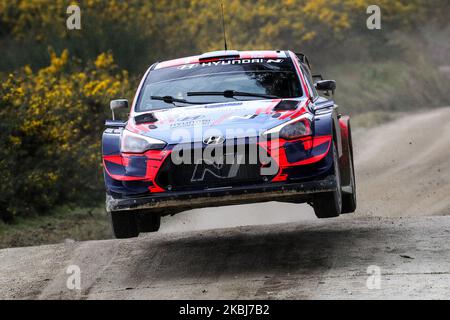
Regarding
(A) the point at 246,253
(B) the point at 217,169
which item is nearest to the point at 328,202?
(B) the point at 217,169

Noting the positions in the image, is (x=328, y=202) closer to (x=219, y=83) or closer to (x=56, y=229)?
(x=219, y=83)

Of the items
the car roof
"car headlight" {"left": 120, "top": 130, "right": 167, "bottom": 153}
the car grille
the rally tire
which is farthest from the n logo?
the car roof

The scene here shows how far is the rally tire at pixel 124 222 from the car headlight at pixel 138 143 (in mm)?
556

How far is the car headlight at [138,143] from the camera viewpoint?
8484mm

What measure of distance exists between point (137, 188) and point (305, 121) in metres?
1.44

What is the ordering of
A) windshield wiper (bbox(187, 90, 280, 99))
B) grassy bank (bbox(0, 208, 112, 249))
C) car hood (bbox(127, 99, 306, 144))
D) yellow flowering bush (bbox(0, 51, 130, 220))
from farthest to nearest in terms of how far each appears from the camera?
Answer: yellow flowering bush (bbox(0, 51, 130, 220)) < grassy bank (bbox(0, 208, 112, 249)) < windshield wiper (bbox(187, 90, 280, 99)) < car hood (bbox(127, 99, 306, 144))

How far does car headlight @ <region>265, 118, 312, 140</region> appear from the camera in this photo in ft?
27.5

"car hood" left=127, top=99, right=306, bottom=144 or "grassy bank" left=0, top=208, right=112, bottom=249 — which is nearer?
"car hood" left=127, top=99, right=306, bottom=144

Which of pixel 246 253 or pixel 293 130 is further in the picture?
pixel 246 253

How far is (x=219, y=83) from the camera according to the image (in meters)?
9.87

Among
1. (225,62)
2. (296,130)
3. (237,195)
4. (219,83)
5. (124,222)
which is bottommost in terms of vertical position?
(124,222)

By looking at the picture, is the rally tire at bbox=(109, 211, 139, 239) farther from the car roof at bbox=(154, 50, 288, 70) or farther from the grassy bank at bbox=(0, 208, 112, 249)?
the grassy bank at bbox=(0, 208, 112, 249)

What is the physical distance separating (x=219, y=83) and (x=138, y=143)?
1503mm

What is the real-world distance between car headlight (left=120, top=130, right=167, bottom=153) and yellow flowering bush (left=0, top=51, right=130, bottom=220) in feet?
19.0
